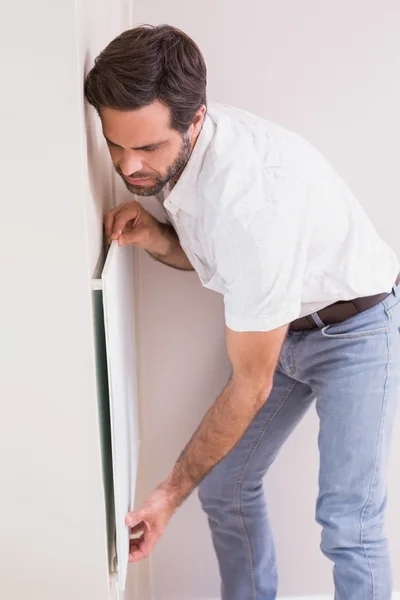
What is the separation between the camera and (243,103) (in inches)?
57.1

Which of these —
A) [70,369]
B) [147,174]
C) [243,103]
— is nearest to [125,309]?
[147,174]

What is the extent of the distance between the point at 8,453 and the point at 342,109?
38.6 inches

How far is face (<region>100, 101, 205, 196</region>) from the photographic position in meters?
1.01

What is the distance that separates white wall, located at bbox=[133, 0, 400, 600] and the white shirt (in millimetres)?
210

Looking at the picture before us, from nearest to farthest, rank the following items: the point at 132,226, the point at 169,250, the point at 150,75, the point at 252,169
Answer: the point at 150,75
the point at 252,169
the point at 132,226
the point at 169,250

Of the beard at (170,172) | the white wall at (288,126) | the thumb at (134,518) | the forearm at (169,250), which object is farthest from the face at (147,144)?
the thumb at (134,518)

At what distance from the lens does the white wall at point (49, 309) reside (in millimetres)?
789

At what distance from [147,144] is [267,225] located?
0.72 ft

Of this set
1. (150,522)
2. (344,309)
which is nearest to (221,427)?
(150,522)

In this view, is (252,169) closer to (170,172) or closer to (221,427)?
(170,172)

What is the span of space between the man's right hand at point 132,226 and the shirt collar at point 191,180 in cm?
9

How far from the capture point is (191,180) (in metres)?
1.16

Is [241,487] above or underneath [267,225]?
underneath

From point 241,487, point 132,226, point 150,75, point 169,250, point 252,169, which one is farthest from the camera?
point 241,487
